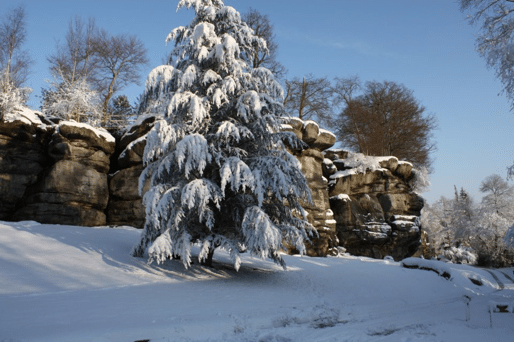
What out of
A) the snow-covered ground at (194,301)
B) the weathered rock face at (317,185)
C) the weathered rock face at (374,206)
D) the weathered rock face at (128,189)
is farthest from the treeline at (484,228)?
the weathered rock face at (128,189)

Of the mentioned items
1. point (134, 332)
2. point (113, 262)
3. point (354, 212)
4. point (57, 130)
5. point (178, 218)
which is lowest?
point (134, 332)

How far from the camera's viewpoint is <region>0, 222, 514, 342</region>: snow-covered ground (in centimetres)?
512

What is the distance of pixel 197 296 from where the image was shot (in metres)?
7.02

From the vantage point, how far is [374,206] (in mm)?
23031

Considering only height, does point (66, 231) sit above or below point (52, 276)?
above

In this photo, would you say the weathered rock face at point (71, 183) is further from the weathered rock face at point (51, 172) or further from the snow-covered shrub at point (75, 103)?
the snow-covered shrub at point (75, 103)

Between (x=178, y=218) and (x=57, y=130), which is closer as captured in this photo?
(x=178, y=218)

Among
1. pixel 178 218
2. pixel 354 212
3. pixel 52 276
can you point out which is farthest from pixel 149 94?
pixel 354 212

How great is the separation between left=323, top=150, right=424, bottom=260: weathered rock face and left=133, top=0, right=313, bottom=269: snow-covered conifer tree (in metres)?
13.3

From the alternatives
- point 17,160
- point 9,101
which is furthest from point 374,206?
point 9,101

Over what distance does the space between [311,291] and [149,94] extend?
6.95 meters

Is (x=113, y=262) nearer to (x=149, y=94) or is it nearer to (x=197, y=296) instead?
(x=197, y=296)

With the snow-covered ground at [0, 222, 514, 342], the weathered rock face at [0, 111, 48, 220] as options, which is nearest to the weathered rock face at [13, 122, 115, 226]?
the weathered rock face at [0, 111, 48, 220]

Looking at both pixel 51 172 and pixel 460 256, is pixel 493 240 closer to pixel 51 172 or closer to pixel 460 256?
pixel 460 256
